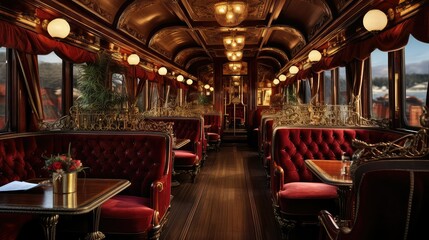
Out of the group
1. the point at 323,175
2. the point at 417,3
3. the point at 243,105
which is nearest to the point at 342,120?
the point at 417,3

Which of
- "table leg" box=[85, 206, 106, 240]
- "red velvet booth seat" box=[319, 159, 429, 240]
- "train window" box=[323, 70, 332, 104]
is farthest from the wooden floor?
"train window" box=[323, 70, 332, 104]

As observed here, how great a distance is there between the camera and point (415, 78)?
13.9 feet

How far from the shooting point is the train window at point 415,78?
4.06m

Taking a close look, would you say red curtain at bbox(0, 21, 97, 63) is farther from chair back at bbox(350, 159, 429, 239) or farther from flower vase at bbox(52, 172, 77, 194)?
chair back at bbox(350, 159, 429, 239)

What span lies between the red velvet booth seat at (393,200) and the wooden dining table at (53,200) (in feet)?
5.33

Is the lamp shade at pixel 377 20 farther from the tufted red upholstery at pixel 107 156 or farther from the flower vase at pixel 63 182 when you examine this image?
the flower vase at pixel 63 182

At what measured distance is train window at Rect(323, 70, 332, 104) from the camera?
26.7 ft

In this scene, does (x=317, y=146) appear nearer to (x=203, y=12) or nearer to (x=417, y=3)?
(x=417, y=3)

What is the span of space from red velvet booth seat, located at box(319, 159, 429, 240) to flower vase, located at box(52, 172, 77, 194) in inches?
74.0

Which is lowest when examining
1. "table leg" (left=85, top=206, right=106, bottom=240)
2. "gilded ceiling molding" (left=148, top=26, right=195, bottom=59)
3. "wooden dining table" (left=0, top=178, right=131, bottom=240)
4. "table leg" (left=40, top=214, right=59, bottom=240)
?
"table leg" (left=85, top=206, right=106, bottom=240)

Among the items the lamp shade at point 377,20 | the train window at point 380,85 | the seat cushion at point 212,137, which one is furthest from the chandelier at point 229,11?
the seat cushion at point 212,137

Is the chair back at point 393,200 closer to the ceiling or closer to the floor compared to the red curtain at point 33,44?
closer to the floor

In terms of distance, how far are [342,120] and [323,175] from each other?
2398mm

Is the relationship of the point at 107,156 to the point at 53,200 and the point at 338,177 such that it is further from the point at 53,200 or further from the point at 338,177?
the point at 338,177
